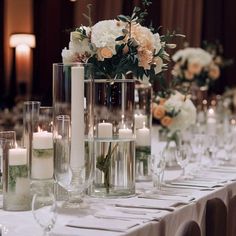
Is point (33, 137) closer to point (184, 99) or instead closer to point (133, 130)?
point (133, 130)

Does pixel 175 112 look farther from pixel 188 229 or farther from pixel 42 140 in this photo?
pixel 188 229

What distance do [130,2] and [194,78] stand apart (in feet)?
7.99

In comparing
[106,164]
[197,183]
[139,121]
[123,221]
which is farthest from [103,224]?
[139,121]

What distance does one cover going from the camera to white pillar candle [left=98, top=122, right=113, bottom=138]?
2605 millimetres

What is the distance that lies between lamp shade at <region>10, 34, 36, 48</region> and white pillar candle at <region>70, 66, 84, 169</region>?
5.91m

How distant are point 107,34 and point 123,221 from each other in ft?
2.53

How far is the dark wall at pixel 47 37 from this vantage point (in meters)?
8.15

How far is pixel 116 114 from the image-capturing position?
8.67 ft

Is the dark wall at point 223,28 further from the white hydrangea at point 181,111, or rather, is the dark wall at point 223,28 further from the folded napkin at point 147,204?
the folded napkin at point 147,204

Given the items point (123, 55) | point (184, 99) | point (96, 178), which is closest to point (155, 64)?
point (123, 55)

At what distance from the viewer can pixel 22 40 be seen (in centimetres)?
826

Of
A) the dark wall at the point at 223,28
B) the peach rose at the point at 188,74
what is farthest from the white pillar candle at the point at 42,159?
the dark wall at the point at 223,28

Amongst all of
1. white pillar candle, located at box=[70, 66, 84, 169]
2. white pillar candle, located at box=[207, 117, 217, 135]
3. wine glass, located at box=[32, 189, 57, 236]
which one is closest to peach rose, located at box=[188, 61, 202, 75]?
white pillar candle, located at box=[207, 117, 217, 135]

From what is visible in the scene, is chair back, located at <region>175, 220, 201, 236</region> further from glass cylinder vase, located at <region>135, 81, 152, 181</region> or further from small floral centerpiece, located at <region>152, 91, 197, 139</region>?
small floral centerpiece, located at <region>152, 91, 197, 139</region>
